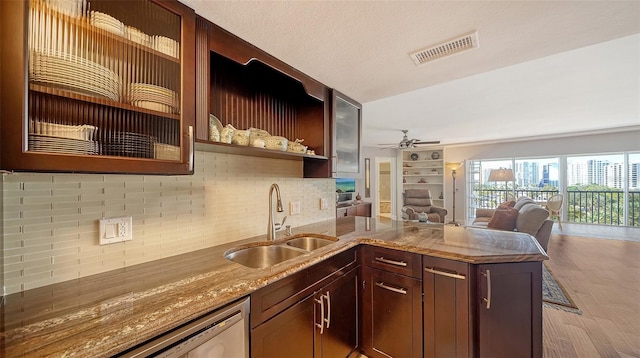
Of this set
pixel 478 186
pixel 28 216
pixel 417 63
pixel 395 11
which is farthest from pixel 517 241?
pixel 478 186

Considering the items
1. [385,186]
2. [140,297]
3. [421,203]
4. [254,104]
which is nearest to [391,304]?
[140,297]

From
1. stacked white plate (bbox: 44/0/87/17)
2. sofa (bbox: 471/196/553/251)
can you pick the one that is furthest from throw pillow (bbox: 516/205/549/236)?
stacked white plate (bbox: 44/0/87/17)

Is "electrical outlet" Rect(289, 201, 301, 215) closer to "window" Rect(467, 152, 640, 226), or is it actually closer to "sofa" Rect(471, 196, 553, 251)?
"sofa" Rect(471, 196, 553, 251)

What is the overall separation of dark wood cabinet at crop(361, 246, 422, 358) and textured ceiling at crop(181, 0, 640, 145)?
1.31 m

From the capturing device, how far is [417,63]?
1.72 metres

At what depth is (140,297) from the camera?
88 cm

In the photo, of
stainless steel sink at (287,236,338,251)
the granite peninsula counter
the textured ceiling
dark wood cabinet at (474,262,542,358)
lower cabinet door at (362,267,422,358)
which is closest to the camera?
the granite peninsula counter

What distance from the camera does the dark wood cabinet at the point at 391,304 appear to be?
152cm

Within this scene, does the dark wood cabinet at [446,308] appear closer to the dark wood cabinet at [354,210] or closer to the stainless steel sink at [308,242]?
the stainless steel sink at [308,242]

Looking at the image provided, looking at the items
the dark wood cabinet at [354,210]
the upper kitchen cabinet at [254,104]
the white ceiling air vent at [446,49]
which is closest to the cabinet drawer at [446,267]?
the upper kitchen cabinet at [254,104]

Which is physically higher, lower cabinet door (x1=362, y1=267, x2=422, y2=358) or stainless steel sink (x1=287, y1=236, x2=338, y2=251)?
stainless steel sink (x1=287, y1=236, x2=338, y2=251)

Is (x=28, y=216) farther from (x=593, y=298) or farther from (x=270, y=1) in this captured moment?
(x=593, y=298)

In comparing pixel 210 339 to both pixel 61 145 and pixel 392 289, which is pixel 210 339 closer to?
pixel 61 145

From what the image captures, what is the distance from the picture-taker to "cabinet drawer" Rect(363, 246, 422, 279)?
1520 mm
